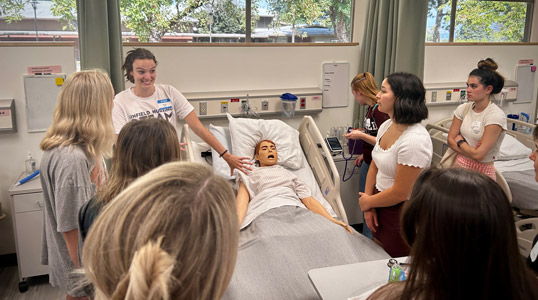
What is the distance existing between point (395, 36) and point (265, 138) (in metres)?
1.55

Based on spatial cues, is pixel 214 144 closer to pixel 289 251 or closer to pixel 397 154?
pixel 289 251

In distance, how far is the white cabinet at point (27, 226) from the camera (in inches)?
119

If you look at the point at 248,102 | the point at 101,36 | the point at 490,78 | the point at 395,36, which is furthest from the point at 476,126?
the point at 101,36

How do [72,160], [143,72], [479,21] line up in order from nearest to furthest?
1. [72,160]
2. [143,72]
3. [479,21]

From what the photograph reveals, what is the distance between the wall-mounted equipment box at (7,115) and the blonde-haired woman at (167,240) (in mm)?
2867

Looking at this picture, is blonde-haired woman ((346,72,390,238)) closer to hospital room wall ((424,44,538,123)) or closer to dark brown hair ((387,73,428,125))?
dark brown hair ((387,73,428,125))

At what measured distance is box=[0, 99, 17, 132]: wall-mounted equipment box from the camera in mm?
3174

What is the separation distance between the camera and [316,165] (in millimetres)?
A: 3566

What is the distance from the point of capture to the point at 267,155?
338cm

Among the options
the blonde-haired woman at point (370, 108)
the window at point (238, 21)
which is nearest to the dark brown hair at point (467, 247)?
the blonde-haired woman at point (370, 108)

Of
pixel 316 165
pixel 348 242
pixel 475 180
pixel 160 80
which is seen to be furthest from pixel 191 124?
pixel 475 180

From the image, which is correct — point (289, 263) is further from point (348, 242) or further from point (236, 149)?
point (236, 149)

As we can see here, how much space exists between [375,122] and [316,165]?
0.60m

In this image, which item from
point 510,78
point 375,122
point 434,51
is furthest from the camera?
point 510,78
